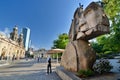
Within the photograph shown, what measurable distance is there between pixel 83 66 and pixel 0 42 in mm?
55949

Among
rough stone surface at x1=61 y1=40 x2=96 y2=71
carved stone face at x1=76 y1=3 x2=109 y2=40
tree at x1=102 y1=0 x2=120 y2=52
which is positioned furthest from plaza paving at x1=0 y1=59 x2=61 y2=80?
tree at x1=102 y1=0 x2=120 y2=52

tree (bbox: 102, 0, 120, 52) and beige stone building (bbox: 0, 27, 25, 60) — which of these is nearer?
tree (bbox: 102, 0, 120, 52)

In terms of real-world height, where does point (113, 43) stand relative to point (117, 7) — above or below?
below

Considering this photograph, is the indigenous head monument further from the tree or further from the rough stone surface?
the tree

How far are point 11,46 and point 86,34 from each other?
75785 mm

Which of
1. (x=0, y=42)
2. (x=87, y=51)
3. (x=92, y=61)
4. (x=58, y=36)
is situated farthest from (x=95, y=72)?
(x=0, y=42)

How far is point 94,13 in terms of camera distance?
916 centimetres

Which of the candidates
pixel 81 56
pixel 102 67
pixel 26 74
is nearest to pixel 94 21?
pixel 81 56

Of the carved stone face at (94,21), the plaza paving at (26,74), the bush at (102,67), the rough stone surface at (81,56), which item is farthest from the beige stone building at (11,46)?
the carved stone face at (94,21)

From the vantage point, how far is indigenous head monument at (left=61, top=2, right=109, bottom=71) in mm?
8914

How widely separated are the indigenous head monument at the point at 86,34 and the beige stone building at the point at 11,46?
47868mm

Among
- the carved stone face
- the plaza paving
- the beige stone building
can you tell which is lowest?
the plaza paving

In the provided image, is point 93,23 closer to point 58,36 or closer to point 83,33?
point 83,33

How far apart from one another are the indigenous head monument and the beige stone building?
47.9 metres
